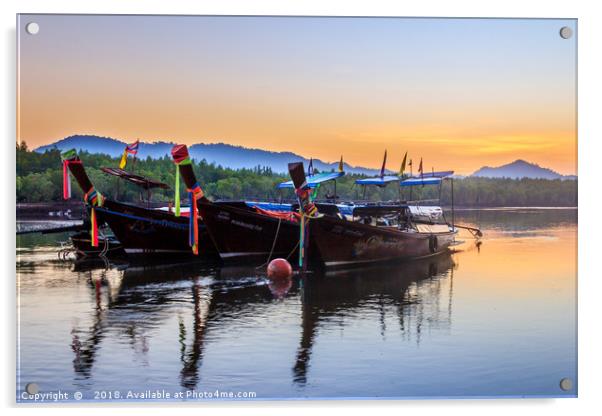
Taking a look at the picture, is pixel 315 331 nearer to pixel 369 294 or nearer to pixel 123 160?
pixel 369 294

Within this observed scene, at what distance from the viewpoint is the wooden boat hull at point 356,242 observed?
39.5ft

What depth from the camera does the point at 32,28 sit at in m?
7.02

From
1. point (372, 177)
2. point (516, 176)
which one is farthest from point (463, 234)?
point (516, 176)

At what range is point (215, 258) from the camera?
13.9 meters

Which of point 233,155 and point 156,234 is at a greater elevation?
point 233,155

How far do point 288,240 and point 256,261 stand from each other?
62 cm

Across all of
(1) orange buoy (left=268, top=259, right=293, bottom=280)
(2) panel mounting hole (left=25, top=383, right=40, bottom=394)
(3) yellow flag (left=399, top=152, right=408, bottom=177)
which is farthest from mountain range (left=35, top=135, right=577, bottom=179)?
(2) panel mounting hole (left=25, top=383, right=40, bottom=394)

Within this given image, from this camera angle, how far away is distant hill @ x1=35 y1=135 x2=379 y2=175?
8.53 metres

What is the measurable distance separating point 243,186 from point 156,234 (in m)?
4.02

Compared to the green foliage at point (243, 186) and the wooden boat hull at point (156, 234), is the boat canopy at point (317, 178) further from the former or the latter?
the wooden boat hull at point (156, 234)

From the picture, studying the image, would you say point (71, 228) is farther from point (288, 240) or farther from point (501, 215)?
point (501, 215)

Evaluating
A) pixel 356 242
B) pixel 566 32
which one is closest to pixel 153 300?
pixel 356 242

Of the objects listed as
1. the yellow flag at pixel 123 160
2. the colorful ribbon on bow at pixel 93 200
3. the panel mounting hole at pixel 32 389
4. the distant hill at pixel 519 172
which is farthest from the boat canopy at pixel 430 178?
the panel mounting hole at pixel 32 389

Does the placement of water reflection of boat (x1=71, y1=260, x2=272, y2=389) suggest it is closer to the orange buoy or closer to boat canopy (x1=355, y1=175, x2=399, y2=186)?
the orange buoy
